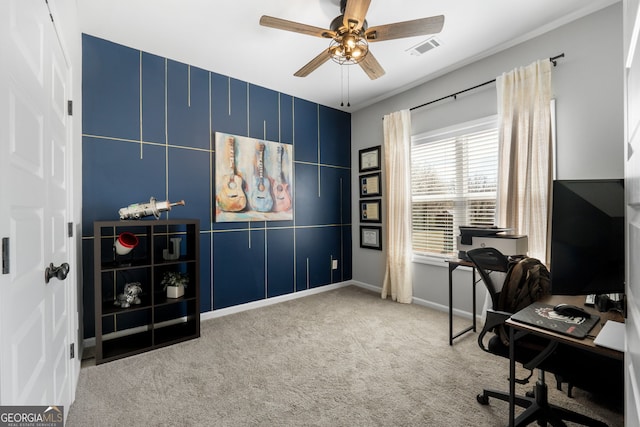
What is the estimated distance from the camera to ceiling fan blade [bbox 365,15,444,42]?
76.0 inches

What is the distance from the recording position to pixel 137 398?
73.7 inches

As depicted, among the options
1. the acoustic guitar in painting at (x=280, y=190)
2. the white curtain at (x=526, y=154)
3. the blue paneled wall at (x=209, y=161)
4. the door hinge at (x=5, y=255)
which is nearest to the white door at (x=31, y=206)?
the door hinge at (x=5, y=255)

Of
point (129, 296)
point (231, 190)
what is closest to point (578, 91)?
point (231, 190)

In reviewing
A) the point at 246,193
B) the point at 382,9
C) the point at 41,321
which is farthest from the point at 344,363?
the point at 382,9

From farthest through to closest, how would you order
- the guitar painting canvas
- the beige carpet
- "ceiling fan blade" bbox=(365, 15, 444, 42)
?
1. the guitar painting canvas
2. "ceiling fan blade" bbox=(365, 15, 444, 42)
3. the beige carpet

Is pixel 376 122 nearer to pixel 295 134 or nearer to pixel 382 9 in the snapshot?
pixel 295 134

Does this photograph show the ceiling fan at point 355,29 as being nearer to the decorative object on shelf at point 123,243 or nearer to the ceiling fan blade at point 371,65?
the ceiling fan blade at point 371,65

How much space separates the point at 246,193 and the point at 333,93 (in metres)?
1.81

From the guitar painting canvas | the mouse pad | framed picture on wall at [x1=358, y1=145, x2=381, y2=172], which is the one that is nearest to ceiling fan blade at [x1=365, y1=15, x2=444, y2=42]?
the mouse pad

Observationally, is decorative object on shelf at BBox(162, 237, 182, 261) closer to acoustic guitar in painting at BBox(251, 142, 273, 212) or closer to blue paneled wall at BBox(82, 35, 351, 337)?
blue paneled wall at BBox(82, 35, 351, 337)

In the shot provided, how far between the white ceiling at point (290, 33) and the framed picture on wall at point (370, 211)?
170 cm

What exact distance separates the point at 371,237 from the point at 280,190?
5.11ft

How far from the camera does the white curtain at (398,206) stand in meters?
3.73

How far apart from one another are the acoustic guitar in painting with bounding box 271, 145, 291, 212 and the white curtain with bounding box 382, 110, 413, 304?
1381 millimetres
